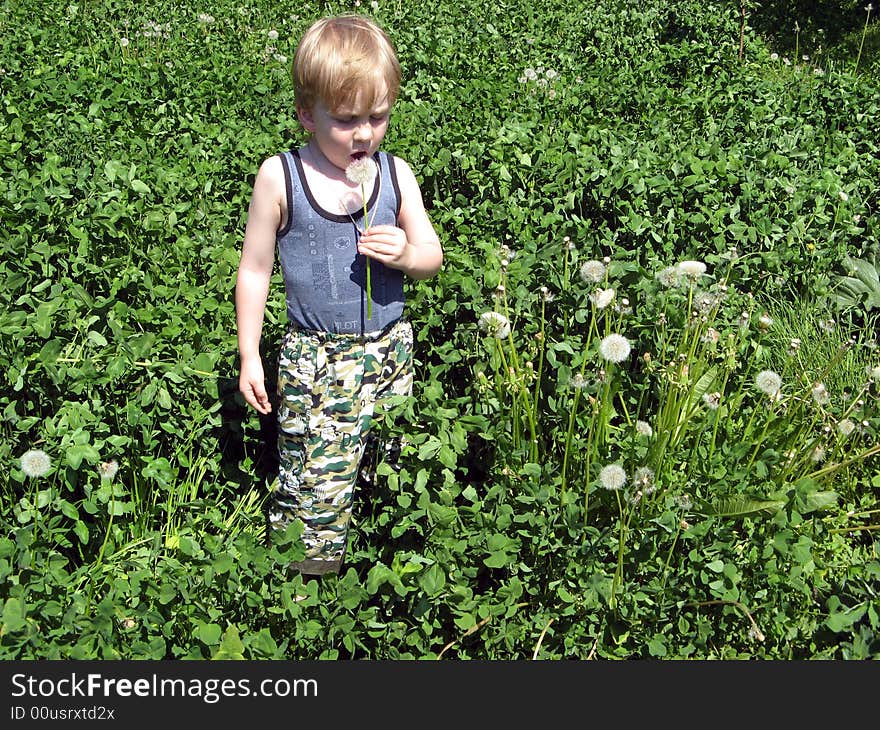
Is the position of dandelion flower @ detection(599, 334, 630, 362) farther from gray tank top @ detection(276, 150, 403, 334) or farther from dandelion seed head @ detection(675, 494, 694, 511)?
gray tank top @ detection(276, 150, 403, 334)

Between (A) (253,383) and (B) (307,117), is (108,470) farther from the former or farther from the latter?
(B) (307,117)

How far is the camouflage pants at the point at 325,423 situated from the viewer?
273 centimetres

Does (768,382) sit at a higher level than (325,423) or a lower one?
higher

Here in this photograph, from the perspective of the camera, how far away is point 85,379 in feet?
9.23

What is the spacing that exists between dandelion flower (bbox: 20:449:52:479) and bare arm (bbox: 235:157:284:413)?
55 cm

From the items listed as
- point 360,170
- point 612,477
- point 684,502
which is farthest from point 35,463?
point 684,502

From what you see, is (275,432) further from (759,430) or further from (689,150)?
(689,150)

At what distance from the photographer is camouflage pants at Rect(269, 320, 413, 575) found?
8.95 feet

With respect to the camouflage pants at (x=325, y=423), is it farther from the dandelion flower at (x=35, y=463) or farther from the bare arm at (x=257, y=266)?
the dandelion flower at (x=35, y=463)

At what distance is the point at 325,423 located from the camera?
107 inches

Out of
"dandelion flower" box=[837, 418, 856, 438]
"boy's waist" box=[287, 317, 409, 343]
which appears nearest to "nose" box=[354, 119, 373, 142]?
"boy's waist" box=[287, 317, 409, 343]

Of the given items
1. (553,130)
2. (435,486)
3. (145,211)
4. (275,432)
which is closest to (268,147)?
(145,211)

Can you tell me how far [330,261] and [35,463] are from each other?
3.07ft

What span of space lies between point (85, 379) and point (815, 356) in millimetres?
2502
